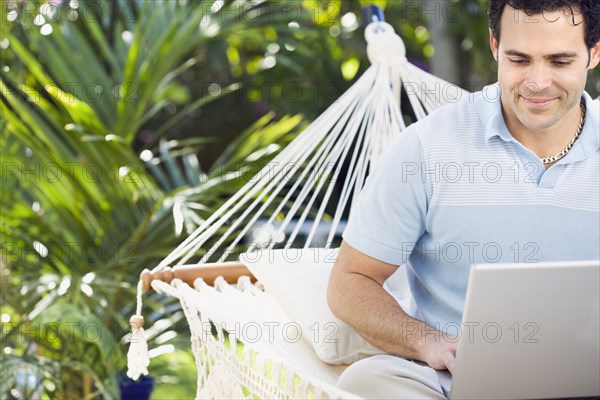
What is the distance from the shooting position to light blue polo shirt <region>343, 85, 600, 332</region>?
1.64 metres

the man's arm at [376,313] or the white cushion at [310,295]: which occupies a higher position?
the man's arm at [376,313]

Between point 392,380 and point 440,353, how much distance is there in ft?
0.32

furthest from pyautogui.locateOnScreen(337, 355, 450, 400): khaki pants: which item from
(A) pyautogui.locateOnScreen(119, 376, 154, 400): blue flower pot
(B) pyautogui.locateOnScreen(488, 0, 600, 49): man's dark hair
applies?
(A) pyautogui.locateOnScreen(119, 376, 154, 400): blue flower pot

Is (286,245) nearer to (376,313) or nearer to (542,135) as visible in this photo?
(376,313)

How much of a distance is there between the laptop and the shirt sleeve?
1.26ft

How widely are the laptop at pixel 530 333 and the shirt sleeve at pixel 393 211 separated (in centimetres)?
38

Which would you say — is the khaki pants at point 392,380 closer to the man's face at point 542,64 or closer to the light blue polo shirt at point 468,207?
the light blue polo shirt at point 468,207

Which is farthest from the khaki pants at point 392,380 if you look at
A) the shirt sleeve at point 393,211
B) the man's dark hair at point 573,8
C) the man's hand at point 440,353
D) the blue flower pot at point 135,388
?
the blue flower pot at point 135,388

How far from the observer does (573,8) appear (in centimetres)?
159

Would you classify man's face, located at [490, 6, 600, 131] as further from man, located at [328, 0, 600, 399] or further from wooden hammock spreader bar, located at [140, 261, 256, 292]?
wooden hammock spreader bar, located at [140, 261, 256, 292]

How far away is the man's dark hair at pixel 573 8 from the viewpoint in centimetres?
158

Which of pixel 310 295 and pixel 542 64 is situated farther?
pixel 310 295

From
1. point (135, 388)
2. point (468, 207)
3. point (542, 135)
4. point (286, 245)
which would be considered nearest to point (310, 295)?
point (286, 245)

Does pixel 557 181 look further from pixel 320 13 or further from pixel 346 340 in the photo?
pixel 320 13
